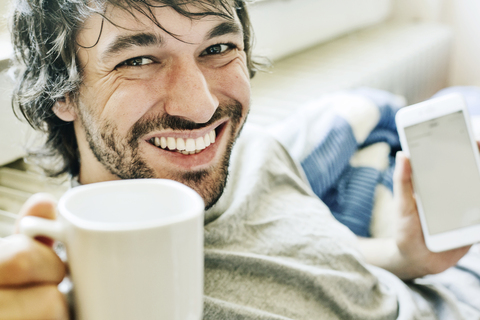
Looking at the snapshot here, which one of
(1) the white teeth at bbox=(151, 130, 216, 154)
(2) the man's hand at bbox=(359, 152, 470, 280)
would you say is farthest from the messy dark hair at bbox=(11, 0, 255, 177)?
(2) the man's hand at bbox=(359, 152, 470, 280)

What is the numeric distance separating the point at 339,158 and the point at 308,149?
0.28 feet

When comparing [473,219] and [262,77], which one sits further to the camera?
[262,77]

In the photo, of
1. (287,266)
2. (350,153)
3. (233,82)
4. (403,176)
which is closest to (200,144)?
(233,82)

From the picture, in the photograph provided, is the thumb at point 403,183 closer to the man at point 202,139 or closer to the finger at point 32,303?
the man at point 202,139

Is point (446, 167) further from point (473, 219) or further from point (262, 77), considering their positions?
point (262, 77)

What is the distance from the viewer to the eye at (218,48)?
0.74 metres

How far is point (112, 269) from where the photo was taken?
297 millimetres

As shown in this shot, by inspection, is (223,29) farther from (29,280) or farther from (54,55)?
(29,280)

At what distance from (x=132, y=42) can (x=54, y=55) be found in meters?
0.17

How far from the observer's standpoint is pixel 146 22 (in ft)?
2.07

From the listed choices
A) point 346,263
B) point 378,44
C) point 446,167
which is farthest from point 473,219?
point 378,44

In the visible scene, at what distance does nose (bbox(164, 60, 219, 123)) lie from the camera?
0.66 meters

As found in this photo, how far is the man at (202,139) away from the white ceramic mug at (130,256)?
0.33m

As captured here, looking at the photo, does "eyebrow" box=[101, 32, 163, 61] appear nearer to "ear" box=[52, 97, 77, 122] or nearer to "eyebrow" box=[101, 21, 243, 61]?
"eyebrow" box=[101, 21, 243, 61]
